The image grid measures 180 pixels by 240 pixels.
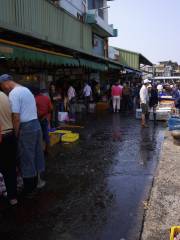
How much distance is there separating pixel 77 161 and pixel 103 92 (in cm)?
1815

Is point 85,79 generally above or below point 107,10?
below

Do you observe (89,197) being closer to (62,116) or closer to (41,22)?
(41,22)

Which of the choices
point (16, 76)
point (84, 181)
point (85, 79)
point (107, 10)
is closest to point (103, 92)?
point (85, 79)

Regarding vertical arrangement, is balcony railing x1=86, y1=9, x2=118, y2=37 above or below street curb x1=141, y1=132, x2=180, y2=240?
above

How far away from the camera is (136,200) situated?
595 cm

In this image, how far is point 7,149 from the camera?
5570mm

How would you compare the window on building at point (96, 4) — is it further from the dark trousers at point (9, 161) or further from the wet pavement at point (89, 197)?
the dark trousers at point (9, 161)

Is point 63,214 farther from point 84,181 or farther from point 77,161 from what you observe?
point 77,161

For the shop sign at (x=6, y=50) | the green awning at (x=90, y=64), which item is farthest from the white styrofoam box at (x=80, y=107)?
the shop sign at (x=6, y=50)

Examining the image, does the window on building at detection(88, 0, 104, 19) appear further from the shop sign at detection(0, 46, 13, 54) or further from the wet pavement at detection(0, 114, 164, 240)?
the shop sign at detection(0, 46, 13, 54)

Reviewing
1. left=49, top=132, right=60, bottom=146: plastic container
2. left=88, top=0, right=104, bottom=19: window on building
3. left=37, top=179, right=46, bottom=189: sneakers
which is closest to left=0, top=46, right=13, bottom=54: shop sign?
left=49, top=132, right=60, bottom=146: plastic container

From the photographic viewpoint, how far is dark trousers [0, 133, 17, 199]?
18.2ft

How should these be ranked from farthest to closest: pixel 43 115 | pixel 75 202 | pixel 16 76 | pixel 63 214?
pixel 16 76 → pixel 43 115 → pixel 75 202 → pixel 63 214

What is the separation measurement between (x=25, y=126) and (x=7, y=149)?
46 cm
